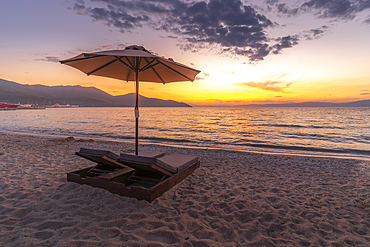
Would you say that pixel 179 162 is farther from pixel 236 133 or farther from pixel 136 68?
pixel 236 133

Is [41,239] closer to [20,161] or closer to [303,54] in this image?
[20,161]

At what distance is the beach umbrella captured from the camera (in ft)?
14.4

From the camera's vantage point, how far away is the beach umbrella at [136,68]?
4394mm

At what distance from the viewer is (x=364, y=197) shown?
410 centimetres

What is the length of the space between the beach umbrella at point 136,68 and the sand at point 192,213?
1.97 metres

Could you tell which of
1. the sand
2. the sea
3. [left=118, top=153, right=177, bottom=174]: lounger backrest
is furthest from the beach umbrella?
the sea

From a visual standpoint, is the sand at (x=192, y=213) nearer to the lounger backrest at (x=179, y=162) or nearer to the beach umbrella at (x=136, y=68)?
the lounger backrest at (x=179, y=162)

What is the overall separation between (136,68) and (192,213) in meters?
3.74

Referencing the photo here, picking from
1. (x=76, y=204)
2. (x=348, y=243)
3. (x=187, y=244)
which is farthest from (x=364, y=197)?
(x=76, y=204)

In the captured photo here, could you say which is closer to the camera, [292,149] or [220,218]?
[220,218]

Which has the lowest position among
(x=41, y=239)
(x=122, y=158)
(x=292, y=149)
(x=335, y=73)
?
(x=292, y=149)

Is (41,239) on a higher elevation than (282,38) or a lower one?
lower

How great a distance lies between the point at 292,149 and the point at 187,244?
12.2 m

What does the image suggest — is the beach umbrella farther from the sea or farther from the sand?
the sea
